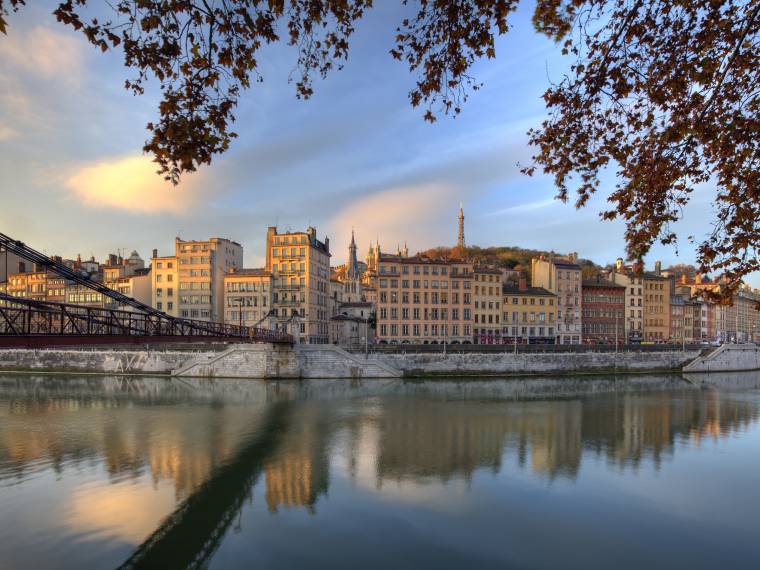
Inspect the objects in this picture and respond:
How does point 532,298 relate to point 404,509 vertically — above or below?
above

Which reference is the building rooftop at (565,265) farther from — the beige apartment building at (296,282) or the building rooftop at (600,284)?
the beige apartment building at (296,282)

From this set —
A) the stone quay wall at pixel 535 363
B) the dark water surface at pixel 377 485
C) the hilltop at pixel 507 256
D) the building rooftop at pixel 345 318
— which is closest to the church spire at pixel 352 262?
the hilltop at pixel 507 256

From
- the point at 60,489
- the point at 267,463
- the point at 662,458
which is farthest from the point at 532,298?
the point at 60,489

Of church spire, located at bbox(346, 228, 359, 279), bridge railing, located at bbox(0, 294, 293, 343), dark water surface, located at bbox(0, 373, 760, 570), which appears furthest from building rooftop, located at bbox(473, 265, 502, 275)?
church spire, located at bbox(346, 228, 359, 279)

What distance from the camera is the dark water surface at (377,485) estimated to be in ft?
40.9

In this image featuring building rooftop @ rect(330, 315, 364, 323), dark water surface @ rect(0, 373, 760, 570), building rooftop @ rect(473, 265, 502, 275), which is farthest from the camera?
building rooftop @ rect(330, 315, 364, 323)

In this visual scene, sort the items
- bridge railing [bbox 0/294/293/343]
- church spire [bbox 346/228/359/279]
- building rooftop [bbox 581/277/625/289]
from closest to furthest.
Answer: bridge railing [bbox 0/294/293/343] → building rooftop [bbox 581/277/625/289] → church spire [bbox 346/228/359/279]

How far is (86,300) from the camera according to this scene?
71.9 m

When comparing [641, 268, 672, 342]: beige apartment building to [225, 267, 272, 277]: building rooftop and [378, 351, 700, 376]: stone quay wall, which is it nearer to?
[378, 351, 700, 376]: stone quay wall

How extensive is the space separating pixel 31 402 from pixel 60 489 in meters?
23.6

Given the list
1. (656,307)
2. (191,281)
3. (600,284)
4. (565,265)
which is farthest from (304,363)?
(656,307)

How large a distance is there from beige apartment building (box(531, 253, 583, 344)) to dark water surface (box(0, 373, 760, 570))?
39423 mm

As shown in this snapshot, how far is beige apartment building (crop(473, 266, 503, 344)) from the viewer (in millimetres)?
67562

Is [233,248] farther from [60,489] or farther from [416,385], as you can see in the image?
[60,489]
